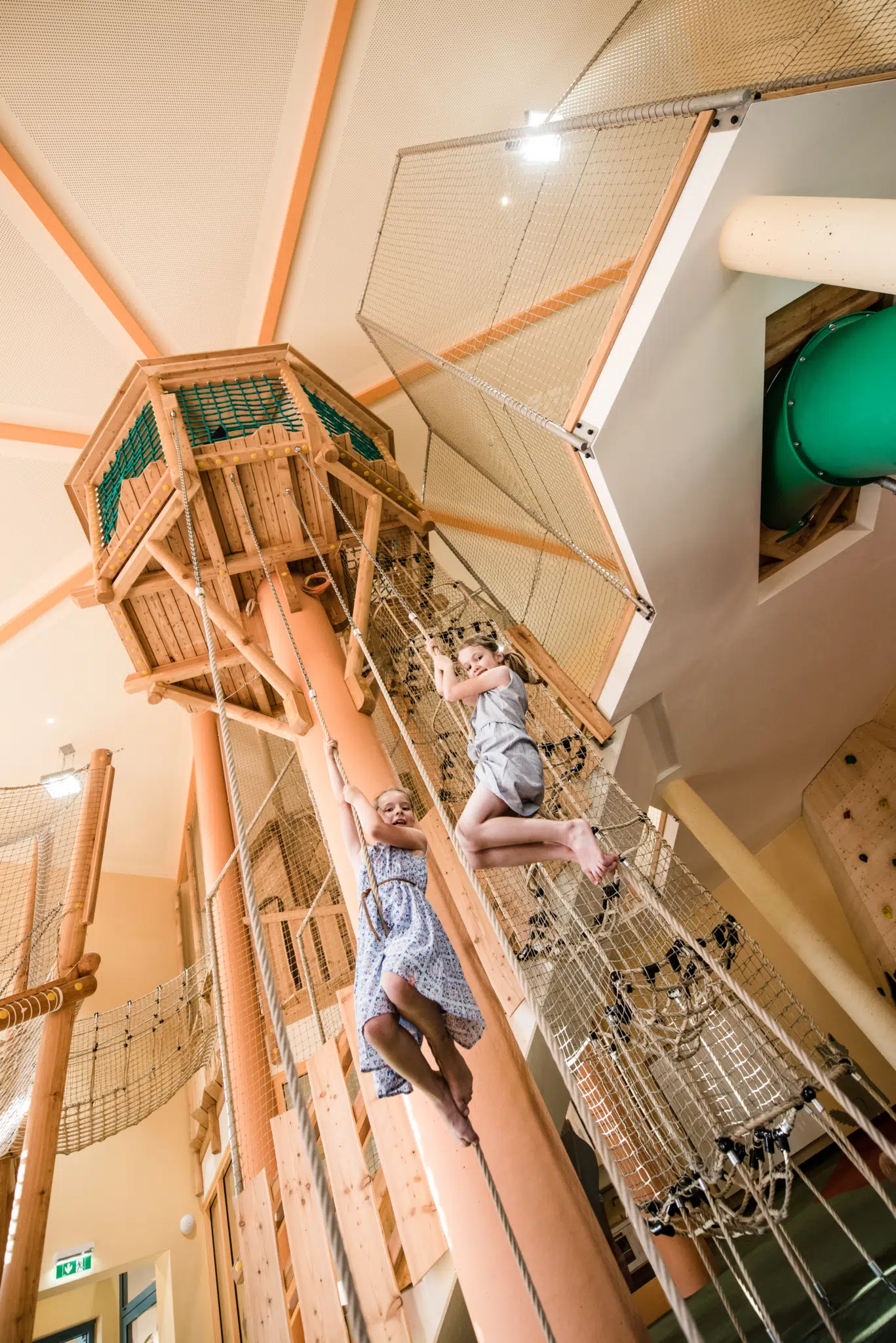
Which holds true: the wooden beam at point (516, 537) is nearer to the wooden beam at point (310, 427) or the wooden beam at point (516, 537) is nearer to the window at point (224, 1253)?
the wooden beam at point (310, 427)

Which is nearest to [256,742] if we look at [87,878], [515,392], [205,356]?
[87,878]

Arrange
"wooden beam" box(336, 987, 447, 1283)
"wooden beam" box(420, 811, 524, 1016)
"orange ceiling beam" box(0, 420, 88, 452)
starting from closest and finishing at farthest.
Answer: "wooden beam" box(336, 987, 447, 1283) < "wooden beam" box(420, 811, 524, 1016) < "orange ceiling beam" box(0, 420, 88, 452)

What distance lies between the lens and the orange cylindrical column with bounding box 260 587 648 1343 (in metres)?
1.85

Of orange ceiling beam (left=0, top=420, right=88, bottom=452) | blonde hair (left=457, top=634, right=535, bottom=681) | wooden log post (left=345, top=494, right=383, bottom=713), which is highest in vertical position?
orange ceiling beam (left=0, top=420, right=88, bottom=452)

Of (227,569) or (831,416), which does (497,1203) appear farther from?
(227,569)

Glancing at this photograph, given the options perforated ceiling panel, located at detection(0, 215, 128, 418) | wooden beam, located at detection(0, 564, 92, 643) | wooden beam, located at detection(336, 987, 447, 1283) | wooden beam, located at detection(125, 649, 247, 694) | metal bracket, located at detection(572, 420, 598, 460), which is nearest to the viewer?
wooden beam, located at detection(336, 987, 447, 1283)

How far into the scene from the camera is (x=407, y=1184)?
2.43 metres

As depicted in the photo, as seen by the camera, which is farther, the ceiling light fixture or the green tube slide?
the ceiling light fixture

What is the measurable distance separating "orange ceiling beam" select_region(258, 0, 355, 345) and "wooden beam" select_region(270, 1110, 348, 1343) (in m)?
4.02

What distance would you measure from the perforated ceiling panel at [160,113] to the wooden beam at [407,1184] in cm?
412

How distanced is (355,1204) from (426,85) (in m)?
5.16

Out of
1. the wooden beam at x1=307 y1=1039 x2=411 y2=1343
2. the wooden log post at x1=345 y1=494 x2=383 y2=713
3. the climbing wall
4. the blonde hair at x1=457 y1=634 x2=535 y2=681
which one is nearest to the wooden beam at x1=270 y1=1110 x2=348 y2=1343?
the wooden beam at x1=307 y1=1039 x2=411 y2=1343

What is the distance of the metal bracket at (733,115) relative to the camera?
2.21 m

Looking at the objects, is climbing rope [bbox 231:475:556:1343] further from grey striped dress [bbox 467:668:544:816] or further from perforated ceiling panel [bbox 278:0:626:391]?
perforated ceiling panel [bbox 278:0:626:391]
